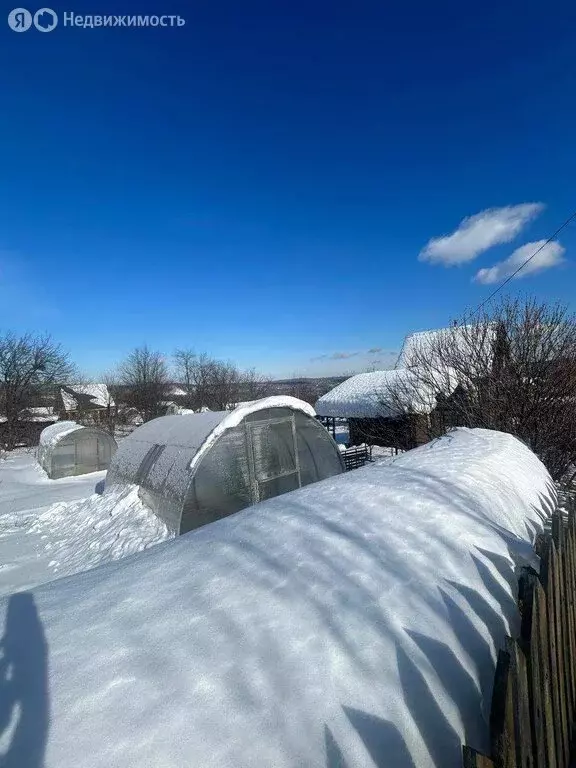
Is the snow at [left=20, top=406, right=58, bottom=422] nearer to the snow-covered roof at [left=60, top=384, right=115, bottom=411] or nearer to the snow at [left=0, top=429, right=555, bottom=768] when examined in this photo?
the snow-covered roof at [left=60, top=384, right=115, bottom=411]

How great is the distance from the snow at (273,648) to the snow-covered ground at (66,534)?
489 cm

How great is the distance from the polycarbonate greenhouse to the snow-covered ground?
1.37ft

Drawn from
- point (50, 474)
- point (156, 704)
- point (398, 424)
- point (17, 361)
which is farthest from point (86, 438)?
point (17, 361)

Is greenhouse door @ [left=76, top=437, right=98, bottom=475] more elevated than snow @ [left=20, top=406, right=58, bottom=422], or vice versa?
snow @ [left=20, top=406, right=58, bottom=422]

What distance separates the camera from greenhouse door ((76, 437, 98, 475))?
603 inches

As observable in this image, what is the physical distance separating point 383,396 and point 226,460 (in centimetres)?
1041

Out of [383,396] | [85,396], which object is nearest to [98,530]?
[383,396]

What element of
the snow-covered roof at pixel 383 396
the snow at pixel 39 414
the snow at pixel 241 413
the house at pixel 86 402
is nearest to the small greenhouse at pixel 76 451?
the snow at pixel 241 413

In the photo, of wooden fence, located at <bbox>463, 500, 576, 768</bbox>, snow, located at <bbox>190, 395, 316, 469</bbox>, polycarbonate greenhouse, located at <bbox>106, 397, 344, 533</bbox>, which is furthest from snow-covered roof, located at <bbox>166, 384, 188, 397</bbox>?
wooden fence, located at <bbox>463, 500, 576, 768</bbox>

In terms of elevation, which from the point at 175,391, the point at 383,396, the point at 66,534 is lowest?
the point at 66,534

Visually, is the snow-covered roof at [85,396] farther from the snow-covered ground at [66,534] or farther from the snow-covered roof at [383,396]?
the snow-covered ground at [66,534]

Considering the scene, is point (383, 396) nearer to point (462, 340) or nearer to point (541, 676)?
point (462, 340)

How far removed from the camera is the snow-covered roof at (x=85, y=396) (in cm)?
3765

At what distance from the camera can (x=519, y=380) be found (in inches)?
320
